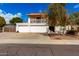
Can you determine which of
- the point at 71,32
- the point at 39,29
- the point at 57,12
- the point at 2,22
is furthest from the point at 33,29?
the point at 57,12

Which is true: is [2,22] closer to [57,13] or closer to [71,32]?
[71,32]

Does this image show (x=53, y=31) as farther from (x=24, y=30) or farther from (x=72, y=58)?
(x=72, y=58)

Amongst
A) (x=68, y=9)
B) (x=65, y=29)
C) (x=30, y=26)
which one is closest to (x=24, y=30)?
(x=30, y=26)

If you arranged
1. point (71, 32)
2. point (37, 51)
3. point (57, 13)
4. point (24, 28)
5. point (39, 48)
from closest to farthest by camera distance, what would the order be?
1. point (37, 51)
2. point (39, 48)
3. point (57, 13)
4. point (71, 32)
5. point (24, 28)

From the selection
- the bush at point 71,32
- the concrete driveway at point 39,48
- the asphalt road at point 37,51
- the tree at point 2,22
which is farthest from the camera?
the tree at point 2,22

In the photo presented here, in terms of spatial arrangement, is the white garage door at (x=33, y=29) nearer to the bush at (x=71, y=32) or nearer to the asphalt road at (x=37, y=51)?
the bush at (x=71, y=32)

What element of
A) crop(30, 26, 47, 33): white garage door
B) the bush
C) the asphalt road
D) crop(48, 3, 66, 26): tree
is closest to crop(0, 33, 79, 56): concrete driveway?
the asphalt road

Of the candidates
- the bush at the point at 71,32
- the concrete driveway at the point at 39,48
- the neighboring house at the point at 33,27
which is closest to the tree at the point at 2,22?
the neighboring house at the point at 33,27

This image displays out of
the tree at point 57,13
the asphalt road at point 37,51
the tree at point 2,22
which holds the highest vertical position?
the tree at point 57,13

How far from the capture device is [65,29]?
35.1 metres

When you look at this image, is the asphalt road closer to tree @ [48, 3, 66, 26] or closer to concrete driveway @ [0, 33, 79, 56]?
concrete driveway @ [0, 33, 79, 56]

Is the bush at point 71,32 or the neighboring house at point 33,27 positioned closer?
the bush at point 71,32

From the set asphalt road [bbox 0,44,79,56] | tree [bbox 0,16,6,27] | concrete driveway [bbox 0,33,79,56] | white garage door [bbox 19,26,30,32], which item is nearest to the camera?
asphalt road [bbox 0,44,79,56]

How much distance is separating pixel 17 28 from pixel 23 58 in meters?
33.0
